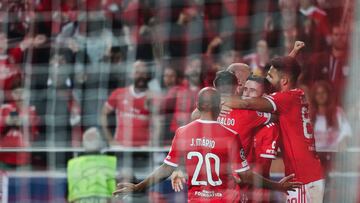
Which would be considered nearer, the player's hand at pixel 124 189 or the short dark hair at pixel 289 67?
the short dark hair at pixel 289 67

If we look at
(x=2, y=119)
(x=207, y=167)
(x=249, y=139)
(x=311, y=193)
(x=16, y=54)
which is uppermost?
(x=16, y=54)

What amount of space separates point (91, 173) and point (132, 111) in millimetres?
387

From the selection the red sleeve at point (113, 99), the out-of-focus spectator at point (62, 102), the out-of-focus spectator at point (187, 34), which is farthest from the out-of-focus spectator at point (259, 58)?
the out-of-focus spectator at point (62, 102)

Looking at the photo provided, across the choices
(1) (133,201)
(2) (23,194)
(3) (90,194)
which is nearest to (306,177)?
(1) (133,201)

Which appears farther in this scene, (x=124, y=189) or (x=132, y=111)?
(x=132, y=111)

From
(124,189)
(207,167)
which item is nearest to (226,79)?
(207,167)

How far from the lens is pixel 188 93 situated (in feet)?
12.0

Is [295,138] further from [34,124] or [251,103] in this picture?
[34,124]

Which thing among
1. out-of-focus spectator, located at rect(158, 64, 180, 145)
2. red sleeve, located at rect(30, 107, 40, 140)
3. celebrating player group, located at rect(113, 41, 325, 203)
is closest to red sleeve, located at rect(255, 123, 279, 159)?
celebrating player group, located at rect(113, 41, 325, 203)

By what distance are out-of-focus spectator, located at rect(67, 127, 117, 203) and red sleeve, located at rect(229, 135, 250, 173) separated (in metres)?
0.80

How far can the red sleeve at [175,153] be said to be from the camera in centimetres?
334

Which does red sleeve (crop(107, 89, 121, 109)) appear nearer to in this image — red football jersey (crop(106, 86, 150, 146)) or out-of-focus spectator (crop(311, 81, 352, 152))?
red football jersey (crop(106, 86, 150, 146))

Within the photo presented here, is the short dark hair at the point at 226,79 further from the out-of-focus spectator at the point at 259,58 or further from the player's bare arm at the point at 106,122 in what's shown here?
the player's bare arm at the point at 106,122

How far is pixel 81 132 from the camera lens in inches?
164
